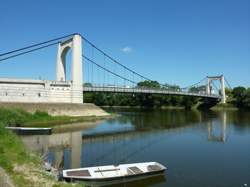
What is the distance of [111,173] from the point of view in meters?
12.5

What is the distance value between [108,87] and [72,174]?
4183 cm

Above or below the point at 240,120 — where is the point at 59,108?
above

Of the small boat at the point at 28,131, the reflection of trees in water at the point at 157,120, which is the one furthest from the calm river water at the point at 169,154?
the reflection of trees in water at the point at 157,120

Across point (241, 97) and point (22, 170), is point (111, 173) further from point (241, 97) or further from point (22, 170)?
point (241, 97)

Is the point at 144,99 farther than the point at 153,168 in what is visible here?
Yes

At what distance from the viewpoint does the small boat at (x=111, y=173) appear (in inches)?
459

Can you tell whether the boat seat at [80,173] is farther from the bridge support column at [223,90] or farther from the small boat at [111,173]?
the bridge support column at [223,90]

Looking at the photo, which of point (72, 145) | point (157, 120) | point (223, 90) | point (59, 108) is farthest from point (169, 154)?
point (223, 90)

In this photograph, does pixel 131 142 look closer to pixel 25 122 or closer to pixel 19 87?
pixel 25 122

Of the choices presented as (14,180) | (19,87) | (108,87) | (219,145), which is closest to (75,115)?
(19,87)

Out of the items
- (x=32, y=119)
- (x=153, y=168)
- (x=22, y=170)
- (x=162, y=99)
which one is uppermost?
(x=162, y=99)

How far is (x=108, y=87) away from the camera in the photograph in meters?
53.5

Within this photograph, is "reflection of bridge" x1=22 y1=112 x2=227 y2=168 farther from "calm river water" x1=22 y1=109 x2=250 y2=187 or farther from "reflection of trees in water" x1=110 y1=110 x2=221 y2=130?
"reflection of trees in water" x1=110 y1=110 x2=221 y2=130

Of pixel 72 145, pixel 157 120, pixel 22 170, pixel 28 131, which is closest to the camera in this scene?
pixel 22 170
